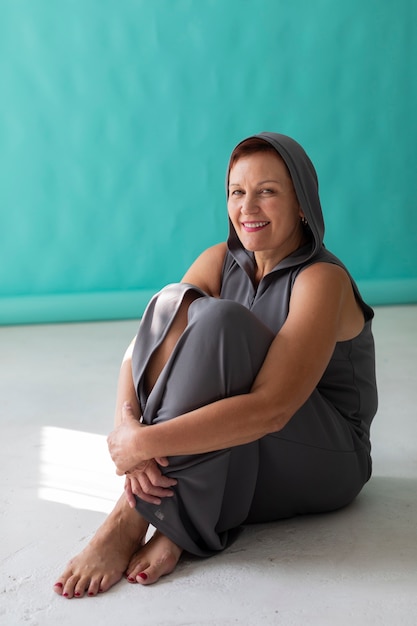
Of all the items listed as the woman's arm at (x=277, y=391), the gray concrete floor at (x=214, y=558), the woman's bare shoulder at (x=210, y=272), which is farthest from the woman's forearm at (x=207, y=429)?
the woman's bare shoulder at (x=210, y=272)

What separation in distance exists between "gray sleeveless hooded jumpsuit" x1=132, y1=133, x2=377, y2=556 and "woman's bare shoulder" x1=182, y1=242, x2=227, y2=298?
3 cm

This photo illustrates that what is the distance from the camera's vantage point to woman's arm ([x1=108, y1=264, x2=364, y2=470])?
189 cm

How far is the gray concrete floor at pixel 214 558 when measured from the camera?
70.6 inches

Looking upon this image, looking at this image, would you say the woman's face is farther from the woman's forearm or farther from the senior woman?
the woman's forearm

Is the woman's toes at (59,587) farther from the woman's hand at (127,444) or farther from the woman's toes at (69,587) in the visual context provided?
the woman's hand at (127,444)

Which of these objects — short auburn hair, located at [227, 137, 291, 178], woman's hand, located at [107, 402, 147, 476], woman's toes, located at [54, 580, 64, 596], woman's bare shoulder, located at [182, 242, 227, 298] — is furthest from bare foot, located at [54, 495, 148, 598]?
short auburn hair, located at [227, 137, 291, 178]

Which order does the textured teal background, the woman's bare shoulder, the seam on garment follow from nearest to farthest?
the seam on garment, the woman's bare shoulder, the textured teal background

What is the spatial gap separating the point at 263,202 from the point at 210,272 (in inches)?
13.2

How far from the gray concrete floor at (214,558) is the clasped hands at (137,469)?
188mm

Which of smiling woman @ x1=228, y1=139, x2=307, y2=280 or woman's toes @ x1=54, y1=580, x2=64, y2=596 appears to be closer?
woman's toes @ x1=54, y1=580, x2=64, y2=596

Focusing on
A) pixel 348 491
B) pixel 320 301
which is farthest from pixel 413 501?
pixel 320 301

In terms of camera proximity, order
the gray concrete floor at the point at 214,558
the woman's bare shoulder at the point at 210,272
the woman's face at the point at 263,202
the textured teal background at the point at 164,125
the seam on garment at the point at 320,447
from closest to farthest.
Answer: the gray concrete floor at the point at 214,558, the seam on garment at the point at 320,447, the woman's face at the point at 263,202, the woman's bare shoulder at the point at 210,272, the textured teal background at the point at 164,125

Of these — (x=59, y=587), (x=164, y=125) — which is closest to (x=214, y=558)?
(x=59, y=587)

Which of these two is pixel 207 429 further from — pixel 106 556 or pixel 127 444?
pixel 106 556
